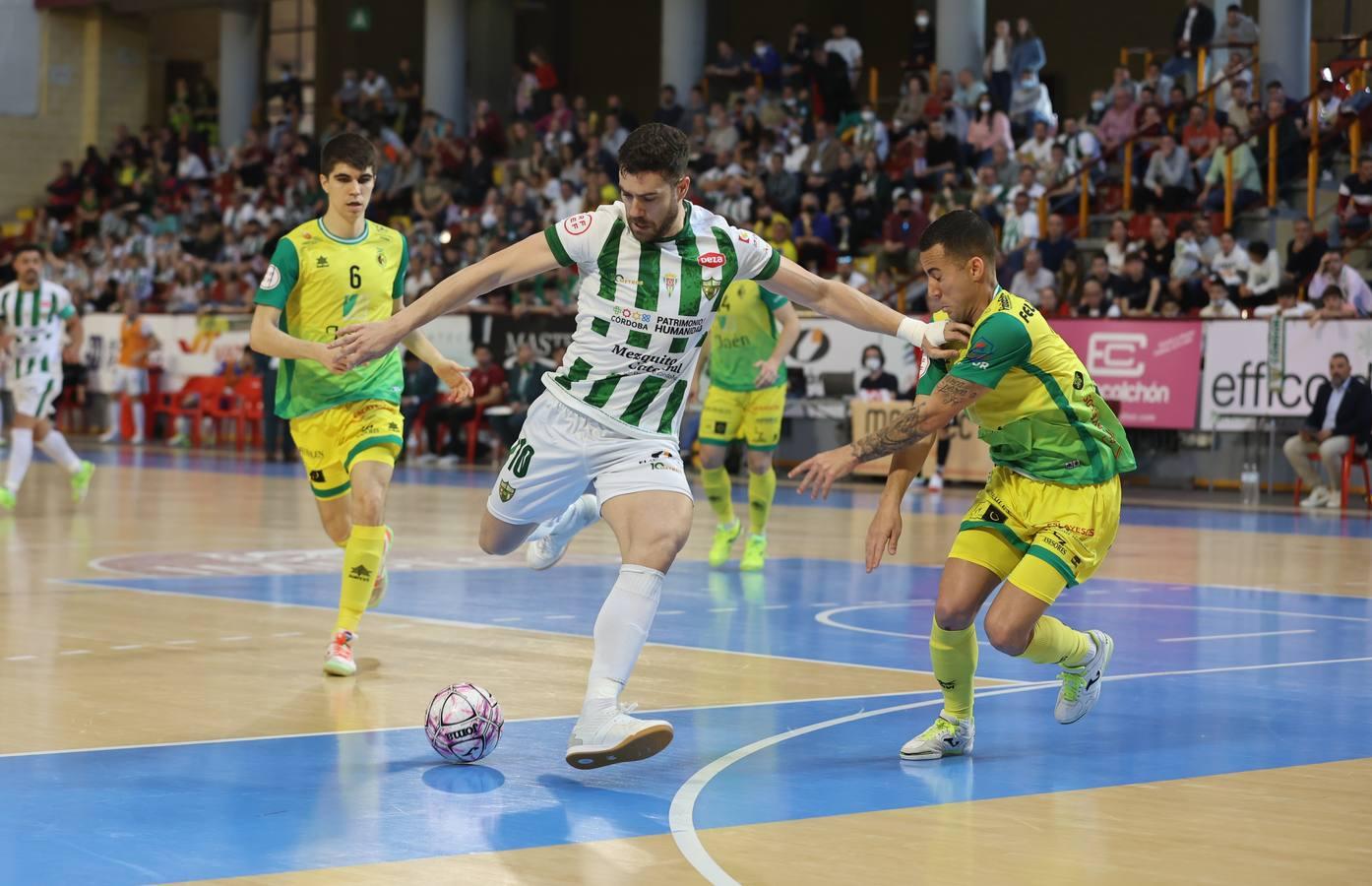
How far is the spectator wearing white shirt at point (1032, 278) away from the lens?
21.6 meters

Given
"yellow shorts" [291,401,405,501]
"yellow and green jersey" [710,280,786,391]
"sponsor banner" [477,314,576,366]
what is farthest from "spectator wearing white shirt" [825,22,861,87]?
"yellow shorts" [291,401,405,501]

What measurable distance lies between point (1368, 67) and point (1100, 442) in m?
15.5

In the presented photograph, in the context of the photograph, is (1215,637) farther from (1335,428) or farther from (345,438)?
(1335,428)

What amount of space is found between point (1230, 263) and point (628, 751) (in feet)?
55.5

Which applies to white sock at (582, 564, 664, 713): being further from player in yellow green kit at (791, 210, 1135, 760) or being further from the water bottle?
the water bottle

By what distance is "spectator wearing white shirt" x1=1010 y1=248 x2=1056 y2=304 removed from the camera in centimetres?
2164

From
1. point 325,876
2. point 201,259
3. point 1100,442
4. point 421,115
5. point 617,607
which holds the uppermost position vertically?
point 421,115

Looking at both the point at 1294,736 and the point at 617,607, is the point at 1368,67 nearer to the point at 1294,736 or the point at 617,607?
the point at 1294,736

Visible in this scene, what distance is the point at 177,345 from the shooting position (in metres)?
30.4

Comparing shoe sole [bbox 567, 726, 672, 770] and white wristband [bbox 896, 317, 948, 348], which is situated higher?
white wristband [bbox 896, 317, 948, 348]

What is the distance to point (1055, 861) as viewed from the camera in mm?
5086

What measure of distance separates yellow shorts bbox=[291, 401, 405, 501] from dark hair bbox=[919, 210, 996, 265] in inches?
129

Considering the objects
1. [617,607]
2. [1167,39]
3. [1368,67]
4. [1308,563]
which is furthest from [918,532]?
[1167,39]

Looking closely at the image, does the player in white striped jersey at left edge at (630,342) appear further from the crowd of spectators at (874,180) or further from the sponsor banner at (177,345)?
A: the sponsor banner at (177,345)
